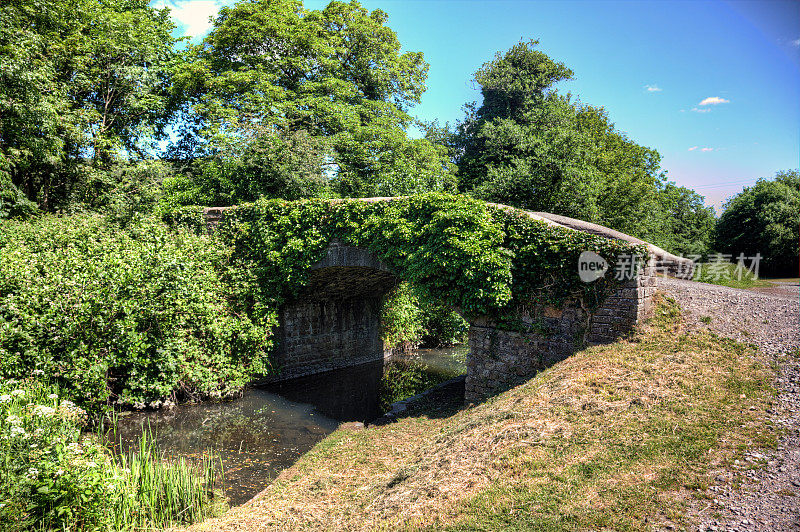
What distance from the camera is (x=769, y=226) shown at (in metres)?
23.7

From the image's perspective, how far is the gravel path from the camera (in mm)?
3111

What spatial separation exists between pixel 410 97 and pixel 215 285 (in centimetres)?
1465

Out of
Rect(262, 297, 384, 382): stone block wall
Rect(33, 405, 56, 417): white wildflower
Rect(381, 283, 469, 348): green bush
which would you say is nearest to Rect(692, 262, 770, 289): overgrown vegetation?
Rect(381, 283, 469, 348): green bush

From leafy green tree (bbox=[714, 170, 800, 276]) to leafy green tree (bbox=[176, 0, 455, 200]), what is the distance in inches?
725

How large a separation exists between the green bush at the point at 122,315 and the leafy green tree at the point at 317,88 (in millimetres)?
5423

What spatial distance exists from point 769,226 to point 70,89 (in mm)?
32585

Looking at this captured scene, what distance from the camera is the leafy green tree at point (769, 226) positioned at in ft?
73.8

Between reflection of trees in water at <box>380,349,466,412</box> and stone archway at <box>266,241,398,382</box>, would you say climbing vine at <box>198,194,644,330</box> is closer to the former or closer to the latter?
stone archway at <box>266,241,398,382</box>

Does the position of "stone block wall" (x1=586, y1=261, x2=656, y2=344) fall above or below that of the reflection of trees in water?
above

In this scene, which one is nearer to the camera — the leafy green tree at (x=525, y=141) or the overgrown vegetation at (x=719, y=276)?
the overgrown vegetation at (x=719, y=276)

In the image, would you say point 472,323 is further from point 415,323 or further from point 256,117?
point 256,117

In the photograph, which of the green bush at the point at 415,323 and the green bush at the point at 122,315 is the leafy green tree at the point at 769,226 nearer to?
the green bush at the point at 415,323

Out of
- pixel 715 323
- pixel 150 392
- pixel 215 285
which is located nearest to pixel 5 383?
pixel 150 392

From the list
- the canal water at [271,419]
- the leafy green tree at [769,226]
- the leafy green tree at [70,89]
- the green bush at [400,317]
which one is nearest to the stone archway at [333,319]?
the green bush at [400,317]
